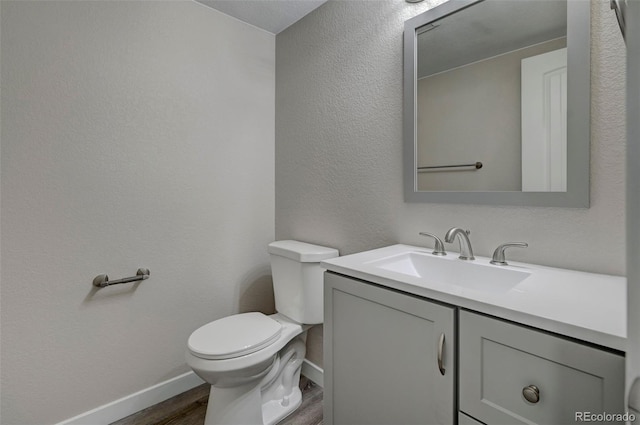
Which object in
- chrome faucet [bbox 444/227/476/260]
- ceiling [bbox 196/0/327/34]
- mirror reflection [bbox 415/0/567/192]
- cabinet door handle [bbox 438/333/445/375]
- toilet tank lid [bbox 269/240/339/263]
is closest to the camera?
cabinet door handle [bbox 438/333/445/375]

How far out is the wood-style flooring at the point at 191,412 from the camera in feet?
5.29

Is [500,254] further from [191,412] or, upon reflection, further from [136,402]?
[136,402]

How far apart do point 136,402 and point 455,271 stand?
1.77 m

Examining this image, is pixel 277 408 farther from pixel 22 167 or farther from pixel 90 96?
pixel 90 96

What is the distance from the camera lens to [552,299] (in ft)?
2.50

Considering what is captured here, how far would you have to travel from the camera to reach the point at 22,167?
52.7 inches

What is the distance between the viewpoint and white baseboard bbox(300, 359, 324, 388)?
1918 millimetres

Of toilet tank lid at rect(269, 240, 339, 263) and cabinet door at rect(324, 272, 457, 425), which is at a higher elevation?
toilet tank lid at rect(269, 240, 339, 263)

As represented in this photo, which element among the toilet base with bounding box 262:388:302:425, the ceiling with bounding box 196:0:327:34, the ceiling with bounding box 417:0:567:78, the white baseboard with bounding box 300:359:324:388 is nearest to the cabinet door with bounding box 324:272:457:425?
the toilet base with bounding box 262:388:302:425

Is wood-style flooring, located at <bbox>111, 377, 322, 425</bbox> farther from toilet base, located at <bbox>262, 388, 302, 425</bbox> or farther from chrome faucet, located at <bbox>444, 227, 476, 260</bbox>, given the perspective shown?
chrome faucet, located at <bbox>444, 227, 476, 260</bbox>

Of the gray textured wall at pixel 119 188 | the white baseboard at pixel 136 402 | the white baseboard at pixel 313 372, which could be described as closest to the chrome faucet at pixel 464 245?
the white baseboard at pixel 313 372

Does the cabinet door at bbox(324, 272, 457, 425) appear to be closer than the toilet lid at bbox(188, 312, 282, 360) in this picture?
Yes

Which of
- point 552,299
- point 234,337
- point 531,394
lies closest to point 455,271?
point 552,299

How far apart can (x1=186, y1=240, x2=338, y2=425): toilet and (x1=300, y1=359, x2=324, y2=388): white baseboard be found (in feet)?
0.53
